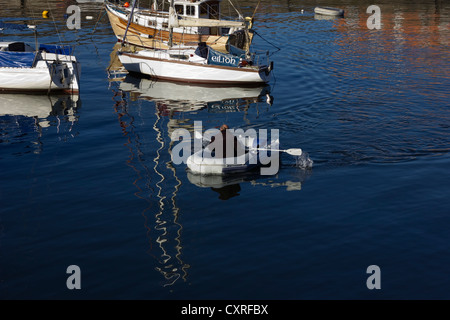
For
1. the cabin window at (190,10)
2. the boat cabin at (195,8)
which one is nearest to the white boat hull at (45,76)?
the boat cabin at (195,8)

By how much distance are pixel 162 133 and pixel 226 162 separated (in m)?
6.37

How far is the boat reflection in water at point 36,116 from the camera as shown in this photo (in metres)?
26.2

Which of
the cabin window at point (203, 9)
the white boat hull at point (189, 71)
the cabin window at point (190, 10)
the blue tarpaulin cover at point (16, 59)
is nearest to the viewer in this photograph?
the blue tarpaulin cover at point (16, 59)

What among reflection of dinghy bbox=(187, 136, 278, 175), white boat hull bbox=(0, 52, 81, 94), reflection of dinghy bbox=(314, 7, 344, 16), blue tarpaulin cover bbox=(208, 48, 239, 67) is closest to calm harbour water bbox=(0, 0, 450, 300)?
reflection of dinghy bbox=(187, 136, 278, 175)

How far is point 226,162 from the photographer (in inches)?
822

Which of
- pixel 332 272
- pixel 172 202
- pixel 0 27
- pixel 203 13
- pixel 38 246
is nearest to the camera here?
pixel 332 272

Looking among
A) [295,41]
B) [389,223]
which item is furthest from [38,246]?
[295,41]

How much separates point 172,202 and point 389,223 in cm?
738

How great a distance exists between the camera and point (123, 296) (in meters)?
14.2

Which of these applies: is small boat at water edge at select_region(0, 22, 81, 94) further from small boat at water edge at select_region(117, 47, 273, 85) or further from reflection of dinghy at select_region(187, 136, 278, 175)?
reflection of dinghy at select_region(187, 136, 278, 175)

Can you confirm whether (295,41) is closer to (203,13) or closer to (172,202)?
(203,13)

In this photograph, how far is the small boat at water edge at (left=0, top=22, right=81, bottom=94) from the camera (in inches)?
1238

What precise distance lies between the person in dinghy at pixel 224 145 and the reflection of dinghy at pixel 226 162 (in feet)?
0.68

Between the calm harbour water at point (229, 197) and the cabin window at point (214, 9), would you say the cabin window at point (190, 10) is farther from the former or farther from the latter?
the calm harbour water at point (229, 197)
